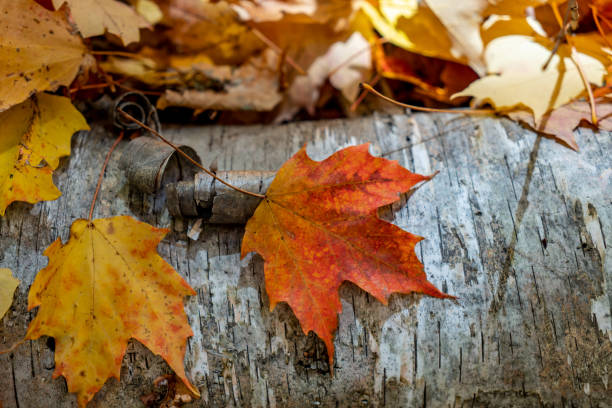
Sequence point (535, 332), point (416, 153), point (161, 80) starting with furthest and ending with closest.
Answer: point (161, 80)
point (416, 153)
point (535, 332)

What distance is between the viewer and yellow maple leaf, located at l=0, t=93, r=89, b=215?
44.3 inches

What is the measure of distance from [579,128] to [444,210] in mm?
482

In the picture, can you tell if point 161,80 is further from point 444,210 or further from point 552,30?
point 552,30

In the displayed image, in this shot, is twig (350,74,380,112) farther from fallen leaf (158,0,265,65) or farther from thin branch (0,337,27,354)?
thin branch (0,337,27,354)

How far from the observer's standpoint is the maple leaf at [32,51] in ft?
3.74

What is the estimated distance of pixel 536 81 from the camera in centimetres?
127

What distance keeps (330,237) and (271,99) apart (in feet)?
2.27

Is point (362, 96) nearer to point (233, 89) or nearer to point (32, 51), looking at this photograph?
point (233, 89)

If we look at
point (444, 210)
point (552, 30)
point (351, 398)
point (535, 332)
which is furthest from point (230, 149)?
point (552, 30)

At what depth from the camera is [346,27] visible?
5.50ft

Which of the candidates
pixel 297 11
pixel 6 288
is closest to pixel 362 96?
pixel 297 11

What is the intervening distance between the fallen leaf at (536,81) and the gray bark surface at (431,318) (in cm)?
20

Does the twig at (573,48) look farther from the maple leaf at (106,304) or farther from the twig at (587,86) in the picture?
the maple leaf at (106,304)

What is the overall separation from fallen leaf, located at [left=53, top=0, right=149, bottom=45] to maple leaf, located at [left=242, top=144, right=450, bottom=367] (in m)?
0.69
